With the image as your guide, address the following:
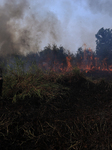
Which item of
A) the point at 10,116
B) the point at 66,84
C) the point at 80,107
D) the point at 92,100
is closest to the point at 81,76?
the point at 66,84

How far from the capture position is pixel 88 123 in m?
2.01

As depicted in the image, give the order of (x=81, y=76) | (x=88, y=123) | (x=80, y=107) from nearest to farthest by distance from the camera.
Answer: (x=88, y=123), (x=80, y=107), (x=81, y=76)

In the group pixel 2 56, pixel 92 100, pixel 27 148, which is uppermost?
pixel 2 56

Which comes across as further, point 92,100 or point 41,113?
point 92,100

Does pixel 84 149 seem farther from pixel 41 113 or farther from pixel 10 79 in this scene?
pixel 10 79

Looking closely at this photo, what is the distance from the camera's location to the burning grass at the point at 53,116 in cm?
168

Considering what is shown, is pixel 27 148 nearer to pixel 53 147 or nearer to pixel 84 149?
A: pixel 53 147

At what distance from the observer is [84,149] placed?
1.52m

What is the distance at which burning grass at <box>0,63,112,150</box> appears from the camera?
5.50 ft

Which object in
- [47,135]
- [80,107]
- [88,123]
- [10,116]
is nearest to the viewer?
[47,135]

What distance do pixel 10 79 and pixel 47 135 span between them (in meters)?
2.14

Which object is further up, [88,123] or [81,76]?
[81,76]

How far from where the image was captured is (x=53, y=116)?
230 centimetres

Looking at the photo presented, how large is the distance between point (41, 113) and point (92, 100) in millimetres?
1404
